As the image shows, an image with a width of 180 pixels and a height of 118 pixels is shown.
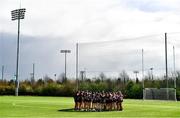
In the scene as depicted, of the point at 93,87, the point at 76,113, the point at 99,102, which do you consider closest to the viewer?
the point at 76,113

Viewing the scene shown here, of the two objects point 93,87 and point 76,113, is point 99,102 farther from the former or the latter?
point 93,87

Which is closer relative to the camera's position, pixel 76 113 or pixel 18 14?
pixel 76 113

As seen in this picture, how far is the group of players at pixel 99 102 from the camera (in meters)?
35.9

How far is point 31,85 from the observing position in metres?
93.9

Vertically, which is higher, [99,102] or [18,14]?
[18,14]

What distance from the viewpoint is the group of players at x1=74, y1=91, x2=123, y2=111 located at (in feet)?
118

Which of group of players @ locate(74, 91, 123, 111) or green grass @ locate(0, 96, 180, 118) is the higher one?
group of players @ locate(74, 91, 123, 111)

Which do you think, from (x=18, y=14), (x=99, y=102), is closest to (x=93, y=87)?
(x=18, y=14)

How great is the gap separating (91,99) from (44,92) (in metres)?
53.8

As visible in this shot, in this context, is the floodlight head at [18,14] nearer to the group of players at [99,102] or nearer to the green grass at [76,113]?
the green grass at [76,113]

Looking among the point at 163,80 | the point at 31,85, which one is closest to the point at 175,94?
the point at 163,80

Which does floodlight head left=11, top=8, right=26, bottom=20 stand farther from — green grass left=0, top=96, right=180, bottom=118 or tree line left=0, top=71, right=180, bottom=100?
green grass left=0, top=96, right=180, bottom=118

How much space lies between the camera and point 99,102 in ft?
118

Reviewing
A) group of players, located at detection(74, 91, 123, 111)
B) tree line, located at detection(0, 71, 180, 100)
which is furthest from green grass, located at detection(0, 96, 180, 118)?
tree line, located at detection(0, 71, 180, 100)
